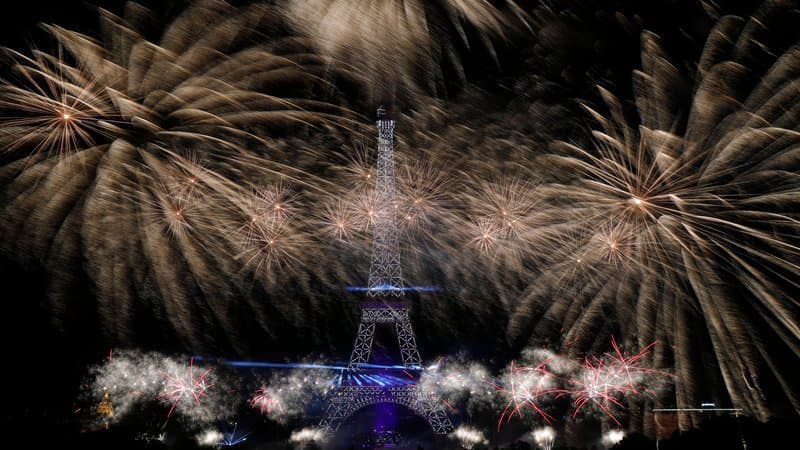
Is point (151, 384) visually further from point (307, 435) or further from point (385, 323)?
point (385, 323)

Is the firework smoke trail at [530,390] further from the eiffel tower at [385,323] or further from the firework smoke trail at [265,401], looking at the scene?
the firework smoke trail at [265,401]

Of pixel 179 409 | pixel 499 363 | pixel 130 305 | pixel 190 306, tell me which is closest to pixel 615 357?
pixel 499 363

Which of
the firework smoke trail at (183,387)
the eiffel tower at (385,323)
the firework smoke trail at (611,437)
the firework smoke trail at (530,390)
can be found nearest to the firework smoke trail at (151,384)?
the firework smoke trail at (183,387)

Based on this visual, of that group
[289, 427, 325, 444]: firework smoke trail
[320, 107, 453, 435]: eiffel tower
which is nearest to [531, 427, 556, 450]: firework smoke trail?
[320, 107, 453, 435]: eiffel tower

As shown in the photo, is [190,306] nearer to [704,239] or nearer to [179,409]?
[179,409]

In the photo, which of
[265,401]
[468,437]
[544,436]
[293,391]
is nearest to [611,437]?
[544,436]

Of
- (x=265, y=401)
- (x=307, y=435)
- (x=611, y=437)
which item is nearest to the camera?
(x=611, y=437)

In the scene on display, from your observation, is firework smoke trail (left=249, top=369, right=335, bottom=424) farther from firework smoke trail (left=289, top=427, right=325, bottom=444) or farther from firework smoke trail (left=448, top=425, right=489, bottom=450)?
firework smoke trail (left=448, top=425, right=489, bottom=450)

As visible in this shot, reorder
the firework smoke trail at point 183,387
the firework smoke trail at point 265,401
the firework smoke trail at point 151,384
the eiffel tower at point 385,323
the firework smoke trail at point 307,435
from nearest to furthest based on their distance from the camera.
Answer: the firework smoke trail at point 151,384 < the firework smoke trail at point 183,387 < the firework smoke trail at point 307,435 < the firework smoke trail at point 265,401 < the eiffel tower at point 385,323
